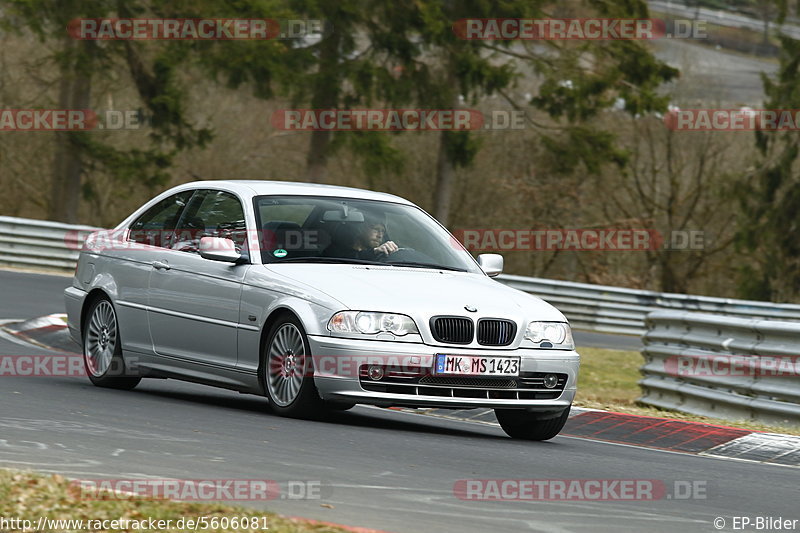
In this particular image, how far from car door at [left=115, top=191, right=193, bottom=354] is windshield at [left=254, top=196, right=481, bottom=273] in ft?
3.40

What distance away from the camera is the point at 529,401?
9.39 m

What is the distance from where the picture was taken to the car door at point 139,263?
10.8 m

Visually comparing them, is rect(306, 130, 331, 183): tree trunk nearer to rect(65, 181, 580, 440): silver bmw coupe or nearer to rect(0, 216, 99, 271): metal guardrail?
rect(0, 216, 99, 271): metal guardrail

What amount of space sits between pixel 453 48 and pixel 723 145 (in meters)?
11.7

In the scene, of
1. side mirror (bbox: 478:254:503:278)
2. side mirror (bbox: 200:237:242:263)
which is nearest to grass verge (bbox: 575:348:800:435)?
side mirror (bbox: 478:254:503:278)

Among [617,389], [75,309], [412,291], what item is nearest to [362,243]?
[412,291]

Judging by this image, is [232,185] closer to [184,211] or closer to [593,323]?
[184,211]

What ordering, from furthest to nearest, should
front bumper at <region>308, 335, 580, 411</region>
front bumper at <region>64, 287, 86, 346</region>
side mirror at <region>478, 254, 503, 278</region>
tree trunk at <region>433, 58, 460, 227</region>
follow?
tree trunk at <region>433, 58, 460, 227</region> < front bumper at <region>64, 287, 86, 346</region> < side mirror at <region>478, 254, 503, 278</region> < front bumper at <region>308, 335, 580, 411</region>

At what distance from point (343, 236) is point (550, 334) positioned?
167 cm

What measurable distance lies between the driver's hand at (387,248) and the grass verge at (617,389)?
267 cm

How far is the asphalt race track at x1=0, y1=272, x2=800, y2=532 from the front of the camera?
21.4 ft

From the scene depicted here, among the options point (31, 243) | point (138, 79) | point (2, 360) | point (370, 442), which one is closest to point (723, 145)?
point (138, 79)

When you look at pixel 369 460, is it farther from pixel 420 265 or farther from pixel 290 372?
pixel 420 265

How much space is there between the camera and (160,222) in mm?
11148
